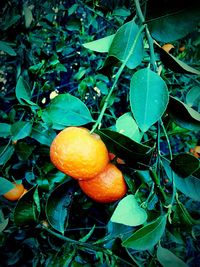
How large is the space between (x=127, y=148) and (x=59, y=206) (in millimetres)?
254

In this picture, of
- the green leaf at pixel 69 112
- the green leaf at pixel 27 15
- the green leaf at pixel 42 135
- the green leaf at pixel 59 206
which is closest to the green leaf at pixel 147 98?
the green leaf at pixel 69 112

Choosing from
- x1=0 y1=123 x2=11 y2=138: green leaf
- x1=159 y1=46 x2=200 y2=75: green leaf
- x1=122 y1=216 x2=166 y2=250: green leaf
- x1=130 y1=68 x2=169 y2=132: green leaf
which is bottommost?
x1=0 y1=123 x2=11 y2=138: green leaf

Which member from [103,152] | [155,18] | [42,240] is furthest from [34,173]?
[155,18]

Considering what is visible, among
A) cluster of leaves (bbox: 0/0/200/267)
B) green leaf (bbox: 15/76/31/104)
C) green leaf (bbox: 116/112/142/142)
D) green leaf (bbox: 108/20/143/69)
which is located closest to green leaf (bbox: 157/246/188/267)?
cluster of leaves (bbox: 0/0/200/267)

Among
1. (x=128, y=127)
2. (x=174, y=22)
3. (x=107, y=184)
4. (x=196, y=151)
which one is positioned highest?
(x=174, y=22)

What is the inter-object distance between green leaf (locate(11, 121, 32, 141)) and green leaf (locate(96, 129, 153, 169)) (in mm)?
285

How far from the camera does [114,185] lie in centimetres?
54

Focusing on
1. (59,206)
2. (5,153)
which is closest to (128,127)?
(59,206)

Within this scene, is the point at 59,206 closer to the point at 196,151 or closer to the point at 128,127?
the point at 128,127

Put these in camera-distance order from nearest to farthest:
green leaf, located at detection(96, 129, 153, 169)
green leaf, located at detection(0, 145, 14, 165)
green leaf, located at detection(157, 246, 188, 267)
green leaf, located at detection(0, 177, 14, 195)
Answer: green leaf, located at detection(96, 129, 153, 169) < green leaf, located at detection(157, 246, 188, 267) < green leaf, located at detection(0, 177, 14, 195) < green leaf, located at detection(0, 145, 14, 165)

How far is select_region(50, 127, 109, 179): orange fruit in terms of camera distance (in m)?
0.48

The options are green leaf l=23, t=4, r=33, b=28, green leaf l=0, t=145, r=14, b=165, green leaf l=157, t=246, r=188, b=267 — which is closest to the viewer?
green leaf l=157, t=246, r=188, b=267

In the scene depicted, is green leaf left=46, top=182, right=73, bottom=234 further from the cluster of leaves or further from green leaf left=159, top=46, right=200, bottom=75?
green leaf left=159, top=46, right=200, bottom=75

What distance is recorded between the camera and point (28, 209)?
612 mm
